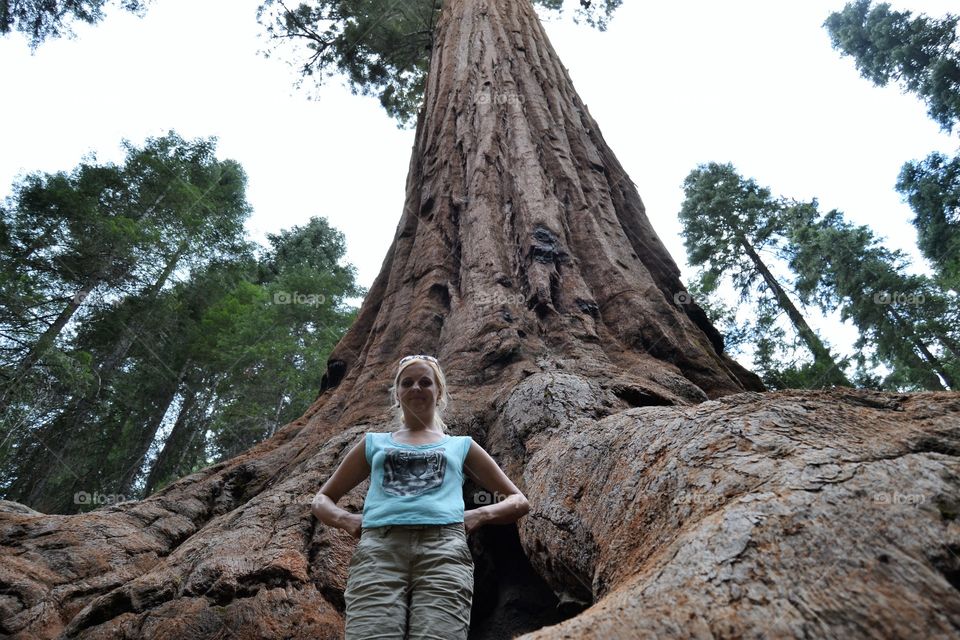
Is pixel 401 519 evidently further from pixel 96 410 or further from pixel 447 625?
pixel 96 410

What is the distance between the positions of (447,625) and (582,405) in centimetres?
149

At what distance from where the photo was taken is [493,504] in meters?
1.96

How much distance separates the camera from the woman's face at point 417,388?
6.84 ft

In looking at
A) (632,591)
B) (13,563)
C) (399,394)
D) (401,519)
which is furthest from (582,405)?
(13,563)

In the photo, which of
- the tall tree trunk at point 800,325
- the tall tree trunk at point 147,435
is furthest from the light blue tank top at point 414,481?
the tall tree trunk at point 147,435

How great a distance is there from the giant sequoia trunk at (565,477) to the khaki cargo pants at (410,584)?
0.45 m

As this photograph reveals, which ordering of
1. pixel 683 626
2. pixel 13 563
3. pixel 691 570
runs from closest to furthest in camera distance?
1. pixel 683 626
2. pixel 691 570
3. pixel 13 563

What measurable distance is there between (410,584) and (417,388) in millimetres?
702

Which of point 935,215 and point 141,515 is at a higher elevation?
point 935,215

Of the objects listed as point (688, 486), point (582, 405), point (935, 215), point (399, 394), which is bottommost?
point (688, 486)

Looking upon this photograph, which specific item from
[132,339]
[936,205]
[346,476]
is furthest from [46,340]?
[936,205]

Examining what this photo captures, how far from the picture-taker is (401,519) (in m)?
1.69

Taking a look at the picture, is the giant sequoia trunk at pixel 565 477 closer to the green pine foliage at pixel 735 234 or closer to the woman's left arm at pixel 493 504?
the woman's left arm at pixel 493 504

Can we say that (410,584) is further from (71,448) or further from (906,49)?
(906,49)
